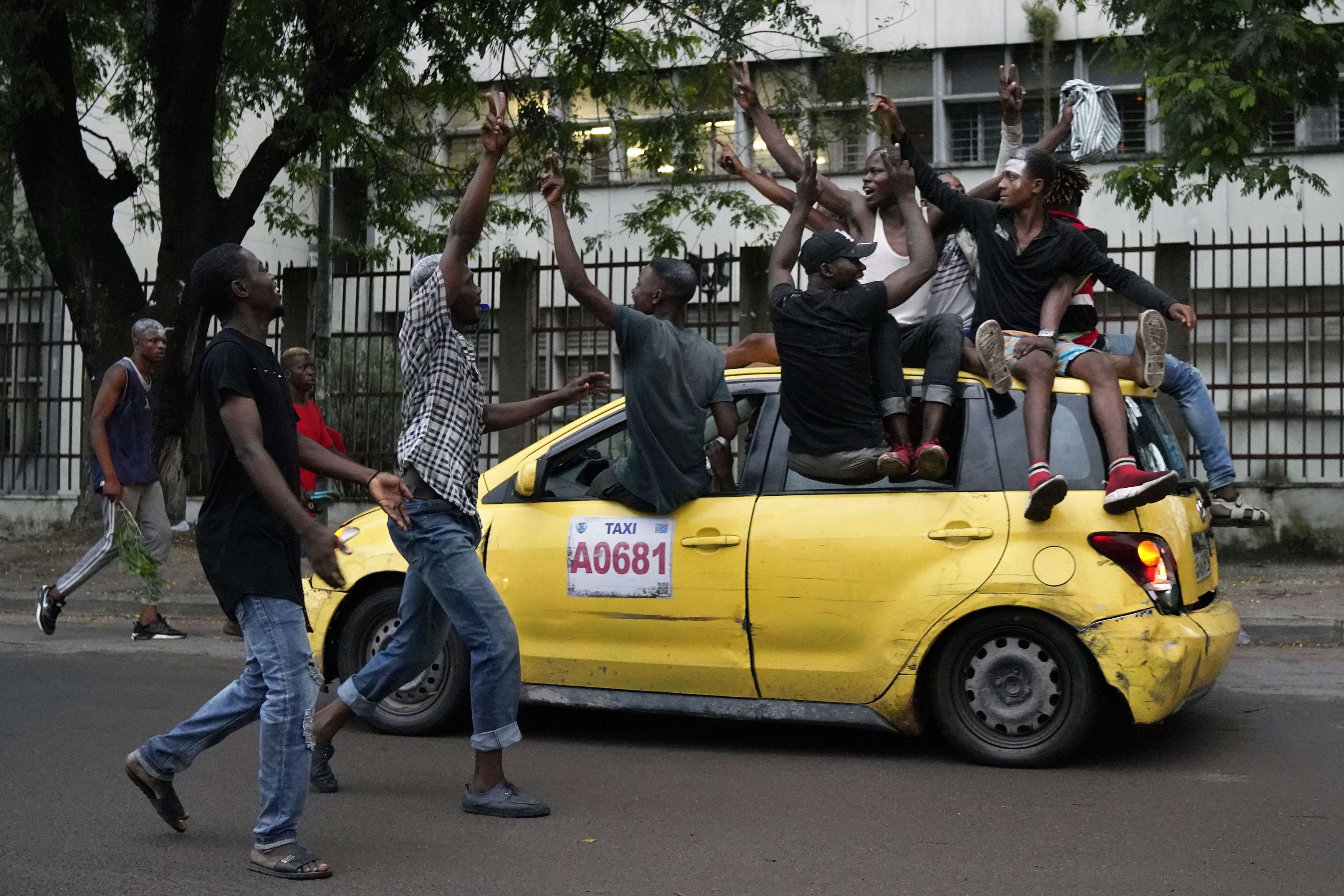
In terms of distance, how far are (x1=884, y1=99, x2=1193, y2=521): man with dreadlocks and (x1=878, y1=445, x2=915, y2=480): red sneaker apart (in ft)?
1.47

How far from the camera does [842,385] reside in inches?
231

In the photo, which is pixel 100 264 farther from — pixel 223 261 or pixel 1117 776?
pixel 1117 776

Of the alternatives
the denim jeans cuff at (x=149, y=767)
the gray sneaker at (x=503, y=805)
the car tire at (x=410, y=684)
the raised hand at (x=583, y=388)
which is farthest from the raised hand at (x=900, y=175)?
the denim jeans cuff at (x=149, y=767)

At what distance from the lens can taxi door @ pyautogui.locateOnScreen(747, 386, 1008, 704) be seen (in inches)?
220

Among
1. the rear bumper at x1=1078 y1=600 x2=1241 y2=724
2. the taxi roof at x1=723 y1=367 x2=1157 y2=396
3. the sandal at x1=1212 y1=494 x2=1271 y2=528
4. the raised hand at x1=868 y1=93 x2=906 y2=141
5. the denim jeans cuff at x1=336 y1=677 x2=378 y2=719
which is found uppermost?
the raised hand at x1=868 y1=93 x2=906 y2=141

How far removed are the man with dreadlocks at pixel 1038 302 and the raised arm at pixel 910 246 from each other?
27 centimetres

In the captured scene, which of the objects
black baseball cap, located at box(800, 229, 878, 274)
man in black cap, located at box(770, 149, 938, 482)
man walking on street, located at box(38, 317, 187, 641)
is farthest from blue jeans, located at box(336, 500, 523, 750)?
man walking on street, located at box(38, 317, 187, 641)

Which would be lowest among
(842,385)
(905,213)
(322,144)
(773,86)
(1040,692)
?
(1040,692)

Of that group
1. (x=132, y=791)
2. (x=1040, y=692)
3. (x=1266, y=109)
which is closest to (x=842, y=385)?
(x=1040, y=692)

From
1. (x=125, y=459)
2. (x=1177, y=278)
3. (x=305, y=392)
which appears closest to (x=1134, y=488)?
Answer: (x=305, y=392)

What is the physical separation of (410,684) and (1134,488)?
2968 mm

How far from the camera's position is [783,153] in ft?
24.0

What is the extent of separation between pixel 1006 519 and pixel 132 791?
133 inches

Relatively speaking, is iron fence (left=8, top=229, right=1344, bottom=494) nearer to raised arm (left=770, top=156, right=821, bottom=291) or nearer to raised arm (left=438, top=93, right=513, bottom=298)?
raised arm (left=770, top=156, right=821, bottom=291)
